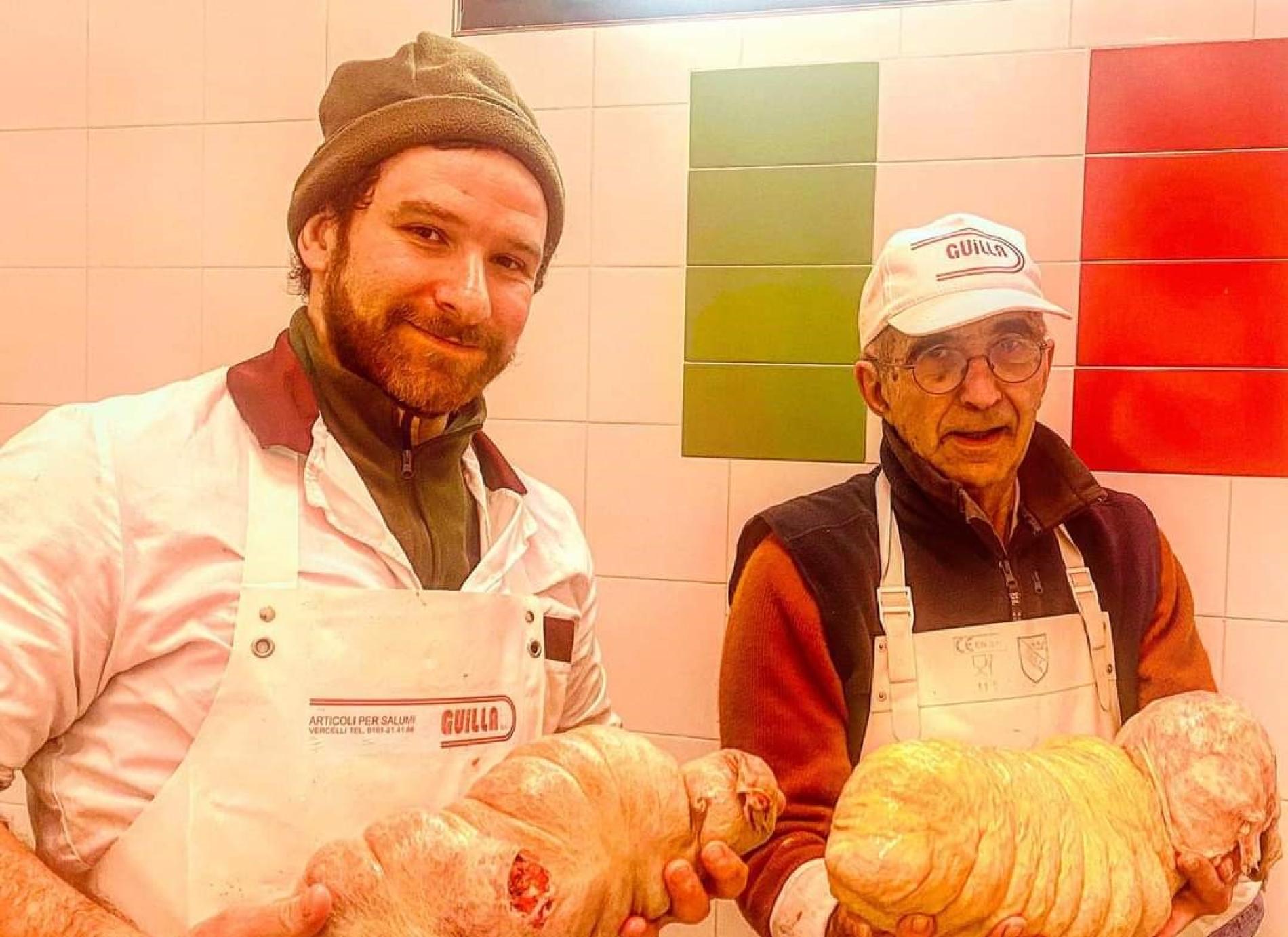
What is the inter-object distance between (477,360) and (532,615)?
0.98 ft

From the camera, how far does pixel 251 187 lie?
1278 millimetres

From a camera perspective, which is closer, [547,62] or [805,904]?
[805,904]

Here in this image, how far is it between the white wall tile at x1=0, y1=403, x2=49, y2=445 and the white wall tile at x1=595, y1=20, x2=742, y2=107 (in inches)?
34.3

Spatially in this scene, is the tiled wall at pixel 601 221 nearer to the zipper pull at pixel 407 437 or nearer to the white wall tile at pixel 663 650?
the white wall tile at pixel 663 650

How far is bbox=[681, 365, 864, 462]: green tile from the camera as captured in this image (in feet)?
4.05

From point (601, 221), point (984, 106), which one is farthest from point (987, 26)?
point (601, 221)

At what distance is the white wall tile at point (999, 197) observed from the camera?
1179 millimetres

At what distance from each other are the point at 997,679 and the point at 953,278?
49 cm

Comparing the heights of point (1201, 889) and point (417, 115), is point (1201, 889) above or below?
below

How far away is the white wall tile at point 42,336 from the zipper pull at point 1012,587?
1246 mm

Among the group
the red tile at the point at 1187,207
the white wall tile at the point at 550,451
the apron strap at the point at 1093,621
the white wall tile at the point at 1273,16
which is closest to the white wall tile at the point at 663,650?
the white wall tile at the point at 550,451

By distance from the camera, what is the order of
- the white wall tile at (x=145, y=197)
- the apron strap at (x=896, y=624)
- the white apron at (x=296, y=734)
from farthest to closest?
the white wall tile at (x=145, y=197) < the apron strap at (x=896, y=624) < the white apron at (x=296, y=734)

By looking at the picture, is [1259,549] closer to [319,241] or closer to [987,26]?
[987,26]

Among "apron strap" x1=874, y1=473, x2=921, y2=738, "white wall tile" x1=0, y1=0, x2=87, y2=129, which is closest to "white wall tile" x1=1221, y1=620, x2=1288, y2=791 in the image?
"apron strap" x1=874, y1=473, x2=921, y2=738
